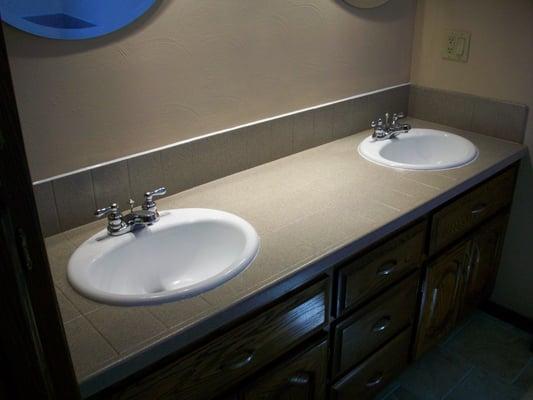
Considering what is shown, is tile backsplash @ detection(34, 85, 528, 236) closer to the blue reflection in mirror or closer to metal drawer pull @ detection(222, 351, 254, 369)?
the blue reflection in mirror

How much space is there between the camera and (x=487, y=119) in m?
1.90

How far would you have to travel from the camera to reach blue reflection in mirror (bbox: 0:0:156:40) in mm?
1069

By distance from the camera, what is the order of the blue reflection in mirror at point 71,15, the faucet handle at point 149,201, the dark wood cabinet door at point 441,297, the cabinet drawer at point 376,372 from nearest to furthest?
the blue reflection in mirror at point 71,15 → the faucet handle at point 149,201 → the cabinet drawer at point 376,372 → the dark wood cabinet door at point 441,297

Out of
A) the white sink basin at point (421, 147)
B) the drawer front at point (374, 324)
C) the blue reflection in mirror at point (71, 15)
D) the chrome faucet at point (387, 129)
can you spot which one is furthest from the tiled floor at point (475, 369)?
the blue reflection in mirror at point (71, 15)

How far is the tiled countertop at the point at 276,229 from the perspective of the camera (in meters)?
0.92

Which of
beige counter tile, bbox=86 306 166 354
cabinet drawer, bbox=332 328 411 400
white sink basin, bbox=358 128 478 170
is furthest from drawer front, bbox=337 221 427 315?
beige counter tile, bbox=86 306 166 354

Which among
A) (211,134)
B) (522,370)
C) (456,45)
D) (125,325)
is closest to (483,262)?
(522,370)

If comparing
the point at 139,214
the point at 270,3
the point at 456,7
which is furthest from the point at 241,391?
the point at 456,7

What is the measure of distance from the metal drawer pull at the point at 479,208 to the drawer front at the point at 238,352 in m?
0.70

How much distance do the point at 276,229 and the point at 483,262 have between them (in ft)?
3.19

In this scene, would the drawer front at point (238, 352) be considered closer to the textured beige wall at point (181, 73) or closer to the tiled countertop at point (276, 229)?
the tiled countertop at point (276, 229)

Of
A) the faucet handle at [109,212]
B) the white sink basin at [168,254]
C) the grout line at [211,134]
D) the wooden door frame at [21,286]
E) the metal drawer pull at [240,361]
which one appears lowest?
the metal drawer pull at [240,361]

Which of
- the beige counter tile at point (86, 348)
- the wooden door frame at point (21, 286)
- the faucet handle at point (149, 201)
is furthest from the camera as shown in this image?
the faucet handle at point (149, 201)

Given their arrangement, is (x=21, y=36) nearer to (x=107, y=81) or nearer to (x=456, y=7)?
(x=107, y=81)
